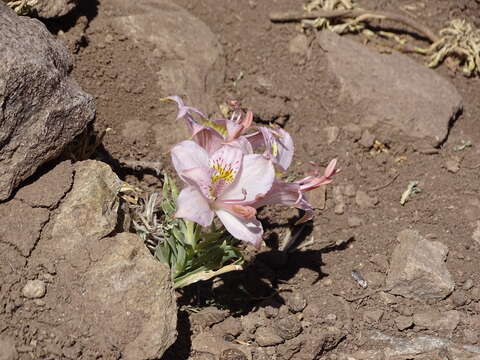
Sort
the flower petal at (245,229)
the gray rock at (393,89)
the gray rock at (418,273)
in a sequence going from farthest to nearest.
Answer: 1. the gray rock at (393,89)
2. the gray rock at (418,273)
3. the flower petal at (245,229)

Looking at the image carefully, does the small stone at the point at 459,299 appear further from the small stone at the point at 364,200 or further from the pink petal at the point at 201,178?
the pink petal at the point at 201,178

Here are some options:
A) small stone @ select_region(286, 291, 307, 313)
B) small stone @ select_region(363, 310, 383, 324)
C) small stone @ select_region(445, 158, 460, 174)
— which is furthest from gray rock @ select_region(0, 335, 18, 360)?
small stone @ select_region(445, 158, 460, 174)

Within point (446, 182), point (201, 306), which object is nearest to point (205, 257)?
point (201, 306)

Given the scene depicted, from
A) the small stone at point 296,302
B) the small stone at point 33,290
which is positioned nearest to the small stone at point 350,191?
the small stone at point 296,302

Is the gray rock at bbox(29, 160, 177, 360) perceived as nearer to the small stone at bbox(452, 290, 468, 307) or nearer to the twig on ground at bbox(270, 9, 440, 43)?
the small stone at bbox(452, 290, 468, 307)

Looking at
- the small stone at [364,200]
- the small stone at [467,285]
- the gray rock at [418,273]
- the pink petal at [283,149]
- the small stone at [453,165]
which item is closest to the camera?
the pink petal at [283,149]

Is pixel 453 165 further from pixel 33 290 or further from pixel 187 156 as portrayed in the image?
pixel 33 290

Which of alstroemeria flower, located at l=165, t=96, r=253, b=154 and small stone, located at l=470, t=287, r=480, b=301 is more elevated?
alstroemeria flower, located at l=165, t=96, r=253, b=154
